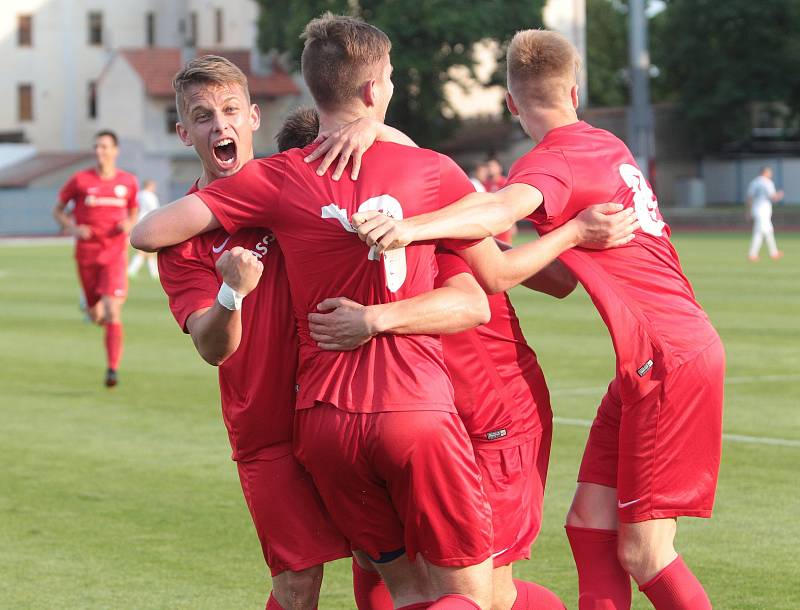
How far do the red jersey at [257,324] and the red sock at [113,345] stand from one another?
906cm

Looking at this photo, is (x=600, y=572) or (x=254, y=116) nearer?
(x=254, y=116)

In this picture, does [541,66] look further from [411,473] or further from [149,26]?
[149,26]

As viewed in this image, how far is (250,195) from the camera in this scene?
171 inches

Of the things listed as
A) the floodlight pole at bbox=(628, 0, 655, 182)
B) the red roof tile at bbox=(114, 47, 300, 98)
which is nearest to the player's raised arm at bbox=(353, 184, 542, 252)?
the floodlight pole at bbox=(628, 0, 655, 182)

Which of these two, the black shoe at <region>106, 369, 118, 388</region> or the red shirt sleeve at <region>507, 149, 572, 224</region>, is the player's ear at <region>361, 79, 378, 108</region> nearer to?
the red shirt sleeve at <region>507, 149, 572, 224</region>

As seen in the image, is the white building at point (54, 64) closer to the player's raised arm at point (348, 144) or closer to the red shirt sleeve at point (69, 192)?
the red shirt sleeve at point (69, 192)

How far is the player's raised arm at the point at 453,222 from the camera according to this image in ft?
13.4

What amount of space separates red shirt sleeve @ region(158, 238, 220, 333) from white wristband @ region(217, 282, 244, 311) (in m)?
0.26

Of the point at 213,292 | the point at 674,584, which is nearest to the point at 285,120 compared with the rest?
the point at 213,292

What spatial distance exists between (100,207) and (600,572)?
36.5 feet

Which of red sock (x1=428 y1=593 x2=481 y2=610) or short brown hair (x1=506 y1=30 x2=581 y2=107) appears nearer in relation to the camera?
red sock (x1=428 y1=593 x2=481 y2=610)

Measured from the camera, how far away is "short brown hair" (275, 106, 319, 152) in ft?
16.5

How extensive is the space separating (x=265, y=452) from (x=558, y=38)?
1704 mm

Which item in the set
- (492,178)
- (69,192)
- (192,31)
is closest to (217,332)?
(69,192)
